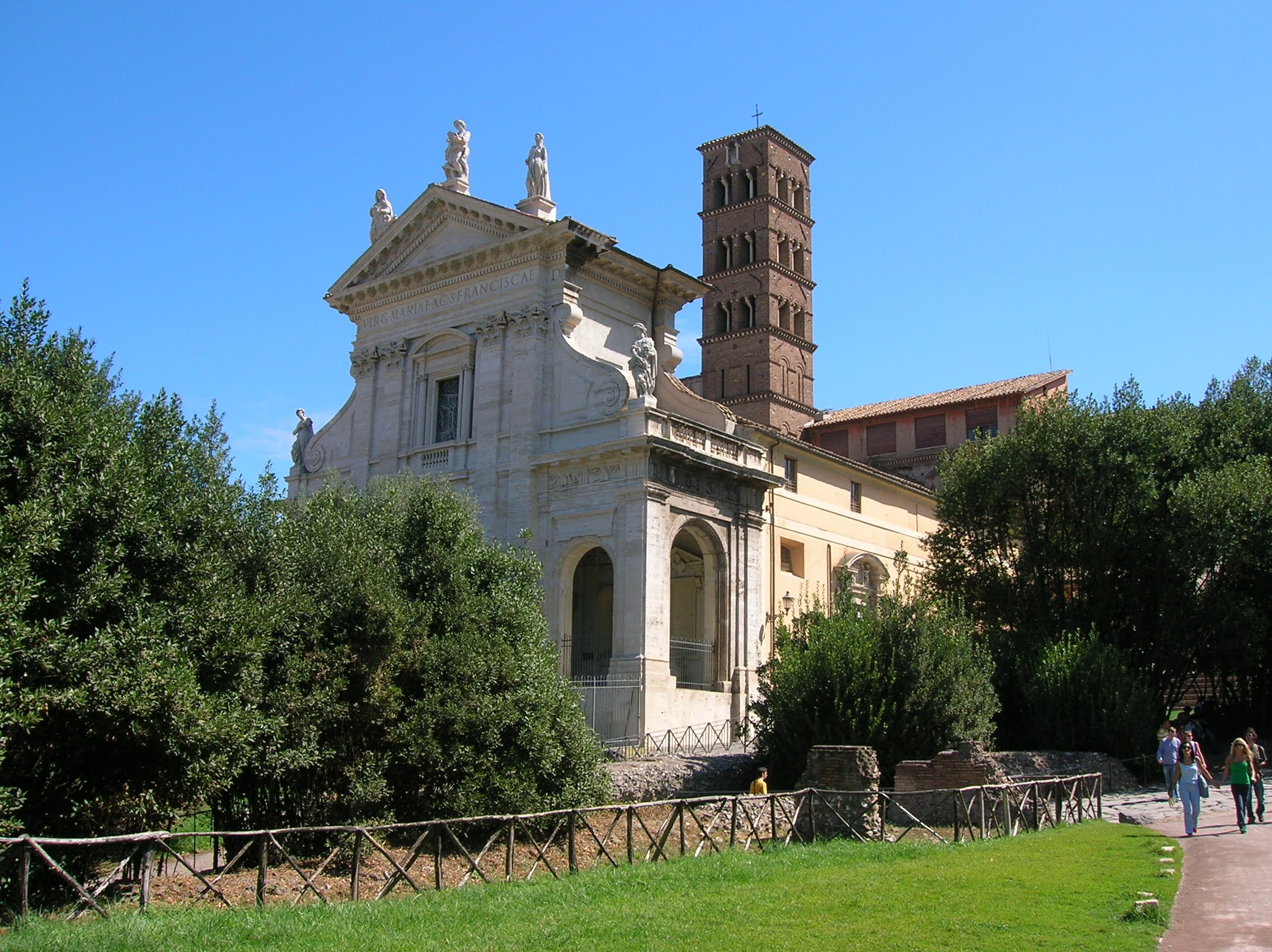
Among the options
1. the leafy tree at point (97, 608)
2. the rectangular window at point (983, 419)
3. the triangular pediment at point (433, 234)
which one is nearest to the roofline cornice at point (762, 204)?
the rectangular window at point (983, 419)

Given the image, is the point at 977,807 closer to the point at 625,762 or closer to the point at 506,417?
the point at 625,762

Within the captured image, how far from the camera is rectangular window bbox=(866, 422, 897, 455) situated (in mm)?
50594

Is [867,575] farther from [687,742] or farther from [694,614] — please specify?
[687,742]

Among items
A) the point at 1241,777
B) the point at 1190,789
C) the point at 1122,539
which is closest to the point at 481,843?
the point at 1190,789

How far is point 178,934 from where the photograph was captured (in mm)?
9188

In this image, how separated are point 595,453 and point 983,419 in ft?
87.2

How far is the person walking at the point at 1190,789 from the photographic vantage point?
15016 millimetres

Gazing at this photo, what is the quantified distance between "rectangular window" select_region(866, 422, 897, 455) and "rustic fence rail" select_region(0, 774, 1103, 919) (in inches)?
1269

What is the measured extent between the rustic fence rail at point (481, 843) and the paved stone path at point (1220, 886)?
2042 mm

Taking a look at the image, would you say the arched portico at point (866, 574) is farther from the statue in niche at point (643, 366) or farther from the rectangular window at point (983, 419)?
the rectangular window at point (983, 419)

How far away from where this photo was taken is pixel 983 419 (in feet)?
159

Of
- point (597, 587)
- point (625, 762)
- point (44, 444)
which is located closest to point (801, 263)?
point (597, 587)

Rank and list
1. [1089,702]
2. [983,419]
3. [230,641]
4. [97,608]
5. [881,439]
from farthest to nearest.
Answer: [881,439], [983,419], [1089,702], [230,641], [97,608]

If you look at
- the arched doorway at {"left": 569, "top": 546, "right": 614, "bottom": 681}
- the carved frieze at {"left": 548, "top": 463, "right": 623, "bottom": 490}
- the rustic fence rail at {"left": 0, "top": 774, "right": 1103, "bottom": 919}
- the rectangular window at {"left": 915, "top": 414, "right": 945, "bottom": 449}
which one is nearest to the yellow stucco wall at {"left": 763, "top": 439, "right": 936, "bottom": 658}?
the arched doorway at {"left": 569, "top": 546, "right": 614, "bottom": 681}
